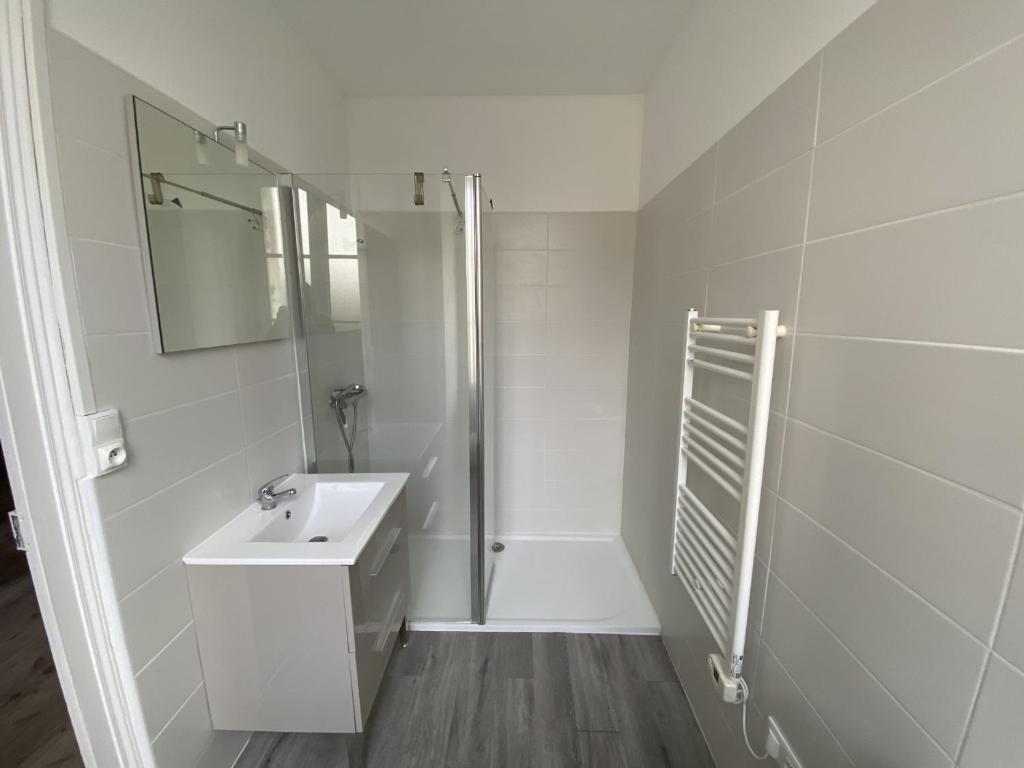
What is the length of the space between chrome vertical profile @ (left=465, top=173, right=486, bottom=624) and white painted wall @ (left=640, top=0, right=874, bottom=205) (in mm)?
900

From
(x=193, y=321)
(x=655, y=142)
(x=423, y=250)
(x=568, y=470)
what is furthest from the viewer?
(x=568, y=470)

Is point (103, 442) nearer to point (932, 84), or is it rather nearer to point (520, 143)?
point (932, 84)

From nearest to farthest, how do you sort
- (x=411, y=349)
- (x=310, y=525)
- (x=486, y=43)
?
(x=310, y=525)
(x=486, y=43)
(x=411, y=349)

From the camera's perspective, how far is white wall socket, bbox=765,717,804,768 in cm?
99

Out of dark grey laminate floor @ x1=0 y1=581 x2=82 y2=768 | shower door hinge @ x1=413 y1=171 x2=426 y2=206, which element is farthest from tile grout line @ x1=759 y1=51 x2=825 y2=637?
dark grey laminate floor @ x1=0 y1=581 x2=82 y2=768

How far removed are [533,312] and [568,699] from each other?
1.93m

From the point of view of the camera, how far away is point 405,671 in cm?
178

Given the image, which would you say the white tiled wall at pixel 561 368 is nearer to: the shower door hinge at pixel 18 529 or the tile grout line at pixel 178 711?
the tile grout line at pixel 178 711

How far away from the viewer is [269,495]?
146 cm

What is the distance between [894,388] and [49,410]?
1664 mm

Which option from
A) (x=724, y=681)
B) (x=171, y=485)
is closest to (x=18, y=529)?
(x=171, y=485)

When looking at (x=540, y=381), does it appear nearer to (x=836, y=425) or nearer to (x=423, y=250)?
(x=423, y=250)

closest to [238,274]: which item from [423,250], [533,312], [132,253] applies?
[132,253]

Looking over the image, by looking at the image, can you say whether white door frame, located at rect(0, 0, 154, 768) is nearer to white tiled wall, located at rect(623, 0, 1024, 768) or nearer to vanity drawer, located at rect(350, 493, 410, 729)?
vanity drawer, located at rect(350, 493, 410, 729)
